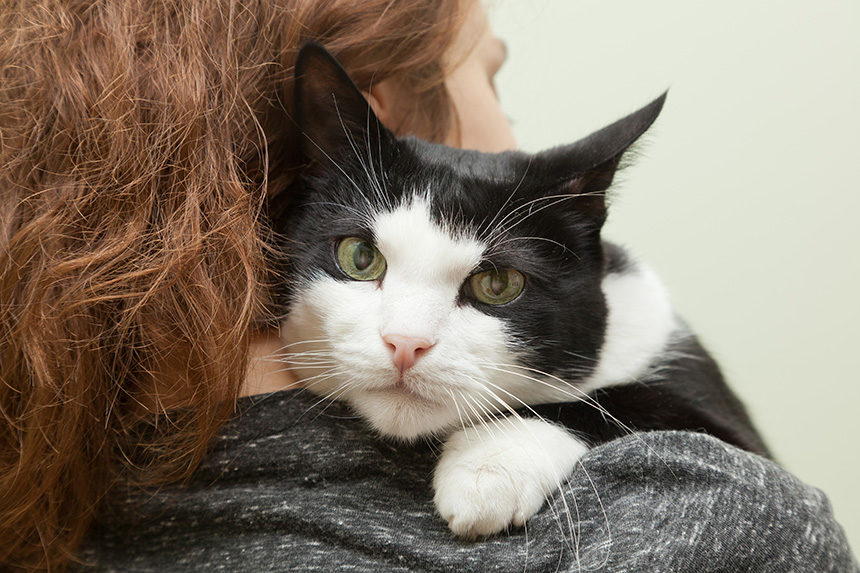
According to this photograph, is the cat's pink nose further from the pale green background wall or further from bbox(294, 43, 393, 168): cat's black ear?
the pale green background wall

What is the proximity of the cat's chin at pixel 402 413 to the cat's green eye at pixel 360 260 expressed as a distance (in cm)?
15

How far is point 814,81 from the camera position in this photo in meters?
1.92

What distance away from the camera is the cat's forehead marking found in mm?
843

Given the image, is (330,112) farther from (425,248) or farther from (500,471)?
(500,471)

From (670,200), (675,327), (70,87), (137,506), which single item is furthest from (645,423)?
(670,200)

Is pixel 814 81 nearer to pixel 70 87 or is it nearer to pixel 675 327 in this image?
pixel 675 327

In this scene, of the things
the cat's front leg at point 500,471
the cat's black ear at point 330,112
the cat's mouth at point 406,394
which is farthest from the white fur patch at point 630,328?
the cat's black ear at point 330,112

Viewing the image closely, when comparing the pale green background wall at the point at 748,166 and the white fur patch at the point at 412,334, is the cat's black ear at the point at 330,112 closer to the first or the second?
the white fur patch at the point at 412,334

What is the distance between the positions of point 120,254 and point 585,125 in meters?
1.60

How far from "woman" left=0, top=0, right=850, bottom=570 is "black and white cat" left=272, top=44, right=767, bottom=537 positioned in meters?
0.06

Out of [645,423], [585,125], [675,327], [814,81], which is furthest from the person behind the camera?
[585,125]

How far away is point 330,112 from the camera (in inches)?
35.7

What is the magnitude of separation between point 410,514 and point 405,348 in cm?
19

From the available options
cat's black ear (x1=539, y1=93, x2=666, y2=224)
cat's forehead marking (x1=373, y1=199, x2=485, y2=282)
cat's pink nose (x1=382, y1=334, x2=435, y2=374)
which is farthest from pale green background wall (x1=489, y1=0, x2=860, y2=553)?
cat's pink nose (x1=382, y1=334, x2=435, y2=374)
